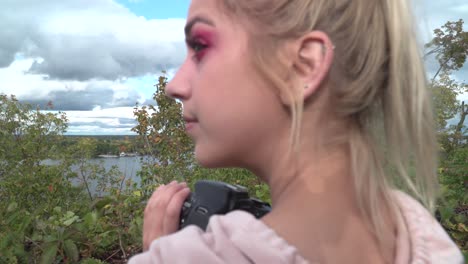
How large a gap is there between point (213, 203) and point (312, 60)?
38 cm

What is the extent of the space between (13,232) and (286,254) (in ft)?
5.69

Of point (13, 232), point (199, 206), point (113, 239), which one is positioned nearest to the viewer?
point (199, 206)

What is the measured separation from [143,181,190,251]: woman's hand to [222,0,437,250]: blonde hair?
33cm

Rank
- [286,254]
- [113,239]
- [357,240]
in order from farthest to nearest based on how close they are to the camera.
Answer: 1. [113,239]
2. [357,240]
3. [286,254]

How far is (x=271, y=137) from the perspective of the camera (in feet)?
3.68

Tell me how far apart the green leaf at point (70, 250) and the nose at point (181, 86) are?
129cm

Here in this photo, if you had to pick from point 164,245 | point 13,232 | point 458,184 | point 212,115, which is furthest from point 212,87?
point 458,184

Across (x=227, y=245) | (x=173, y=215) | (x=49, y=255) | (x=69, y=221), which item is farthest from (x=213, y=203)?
(x=69, y=221)

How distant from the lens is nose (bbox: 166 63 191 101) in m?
1.23

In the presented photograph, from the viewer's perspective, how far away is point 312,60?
1123mm

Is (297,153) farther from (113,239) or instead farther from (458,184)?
(458,184)

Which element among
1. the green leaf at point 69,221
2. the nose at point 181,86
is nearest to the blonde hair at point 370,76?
the nose at point 181,86

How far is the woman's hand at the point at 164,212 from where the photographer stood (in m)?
1.24

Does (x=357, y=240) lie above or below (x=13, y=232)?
above
